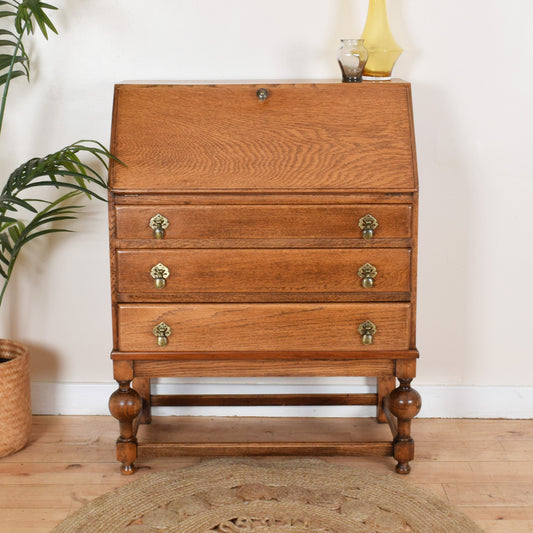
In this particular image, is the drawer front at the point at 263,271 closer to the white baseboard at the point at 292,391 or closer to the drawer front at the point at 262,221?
the drawer front at the point at 262,221

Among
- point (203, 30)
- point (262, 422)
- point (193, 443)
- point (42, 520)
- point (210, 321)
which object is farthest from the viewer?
point (262, 422)

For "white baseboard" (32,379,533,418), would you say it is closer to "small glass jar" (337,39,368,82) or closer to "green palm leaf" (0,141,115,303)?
"green palm leaf" (0,141,115,303)

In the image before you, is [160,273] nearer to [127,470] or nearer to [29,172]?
[29,172]

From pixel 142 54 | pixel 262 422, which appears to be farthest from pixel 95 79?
pixel 262 422

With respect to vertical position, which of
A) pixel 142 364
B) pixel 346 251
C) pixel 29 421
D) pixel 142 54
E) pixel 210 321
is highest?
pixel 142 54

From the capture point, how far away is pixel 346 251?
2.49 metres

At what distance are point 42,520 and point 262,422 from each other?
41.1 inches

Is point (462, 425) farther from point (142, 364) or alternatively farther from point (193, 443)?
point (142, 364)

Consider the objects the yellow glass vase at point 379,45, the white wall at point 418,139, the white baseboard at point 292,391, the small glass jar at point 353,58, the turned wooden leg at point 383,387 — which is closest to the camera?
the small glass jar at point 353,58

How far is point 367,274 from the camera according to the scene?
249 cm

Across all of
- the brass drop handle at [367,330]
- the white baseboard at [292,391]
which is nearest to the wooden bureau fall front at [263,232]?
the brass drop handle at [367,330]

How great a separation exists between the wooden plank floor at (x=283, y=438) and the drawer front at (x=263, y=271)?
70 centimetres

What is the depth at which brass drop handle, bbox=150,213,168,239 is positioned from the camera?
246cm

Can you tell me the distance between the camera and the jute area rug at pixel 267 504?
2.31 m
